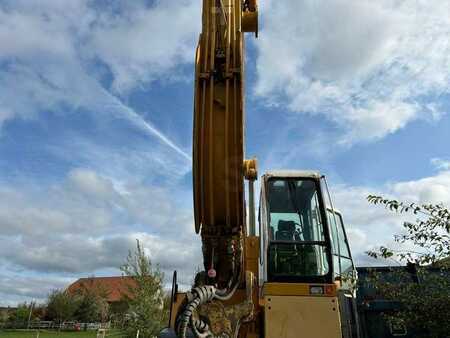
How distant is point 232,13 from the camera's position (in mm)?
6305

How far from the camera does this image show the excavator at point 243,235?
4922mm

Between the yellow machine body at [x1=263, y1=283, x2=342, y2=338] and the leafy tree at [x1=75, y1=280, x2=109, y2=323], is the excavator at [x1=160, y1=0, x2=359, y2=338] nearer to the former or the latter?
the yellow machine body at [x1=263, y1=283, x2=342, y2=338]

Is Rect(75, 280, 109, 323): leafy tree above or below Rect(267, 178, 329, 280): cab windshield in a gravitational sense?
above

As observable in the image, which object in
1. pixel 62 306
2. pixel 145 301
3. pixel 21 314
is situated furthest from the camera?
pixel 21 314

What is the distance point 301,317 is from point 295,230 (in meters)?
1.13

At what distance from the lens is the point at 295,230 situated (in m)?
5.55

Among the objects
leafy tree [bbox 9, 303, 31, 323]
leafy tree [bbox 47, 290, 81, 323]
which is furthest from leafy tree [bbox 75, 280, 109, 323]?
leafy tree [bbox 9, 303, 31, 323]

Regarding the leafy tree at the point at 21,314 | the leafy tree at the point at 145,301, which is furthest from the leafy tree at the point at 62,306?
the leafy tree at the point at 145,301

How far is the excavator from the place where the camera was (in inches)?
194

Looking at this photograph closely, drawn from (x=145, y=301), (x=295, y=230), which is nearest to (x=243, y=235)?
(x=295, y=230)

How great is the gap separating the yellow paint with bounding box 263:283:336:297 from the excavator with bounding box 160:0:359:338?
0.04 ft

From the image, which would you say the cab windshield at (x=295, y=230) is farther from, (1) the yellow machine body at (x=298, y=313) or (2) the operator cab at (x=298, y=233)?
(1) the yellow machine body at (x=298, y=313)

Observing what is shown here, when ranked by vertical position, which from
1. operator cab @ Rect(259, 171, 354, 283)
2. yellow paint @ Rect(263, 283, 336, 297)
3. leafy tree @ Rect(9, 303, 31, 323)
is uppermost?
leafy tree @ Rect(9, 303, 31, 323)

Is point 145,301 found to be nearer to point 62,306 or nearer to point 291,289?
point 291,289
